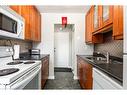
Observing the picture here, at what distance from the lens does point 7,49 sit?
7.31 ft

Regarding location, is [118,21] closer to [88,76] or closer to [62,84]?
[88,76]

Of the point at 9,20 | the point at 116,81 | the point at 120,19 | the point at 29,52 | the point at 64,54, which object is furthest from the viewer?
the point at 64,54

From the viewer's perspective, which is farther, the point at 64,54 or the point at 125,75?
the point at 64,54

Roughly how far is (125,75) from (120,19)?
970mm

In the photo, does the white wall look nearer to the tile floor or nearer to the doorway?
the tile floor

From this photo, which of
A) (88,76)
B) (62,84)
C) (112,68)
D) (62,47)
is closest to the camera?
(112,68)

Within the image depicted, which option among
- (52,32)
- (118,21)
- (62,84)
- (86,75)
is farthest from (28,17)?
(62,84)

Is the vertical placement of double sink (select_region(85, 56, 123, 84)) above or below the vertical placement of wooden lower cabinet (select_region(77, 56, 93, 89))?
above

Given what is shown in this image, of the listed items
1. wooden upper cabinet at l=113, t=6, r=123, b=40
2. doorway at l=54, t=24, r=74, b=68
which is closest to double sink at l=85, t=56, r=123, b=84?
wooden upper cabinet at l=113, t=6, r=123, b=40

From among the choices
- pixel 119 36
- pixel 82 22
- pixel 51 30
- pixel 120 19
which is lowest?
pixel 119 36

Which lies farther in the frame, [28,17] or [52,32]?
[52,32]
